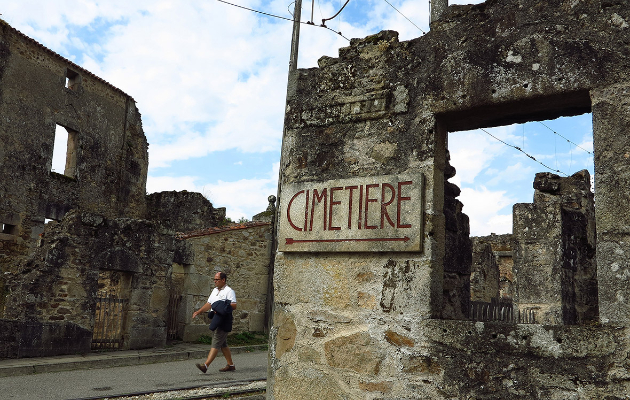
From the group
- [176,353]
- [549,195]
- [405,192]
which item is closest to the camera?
[405,192]

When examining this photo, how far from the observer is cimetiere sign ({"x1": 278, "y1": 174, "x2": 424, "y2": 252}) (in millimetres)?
3455

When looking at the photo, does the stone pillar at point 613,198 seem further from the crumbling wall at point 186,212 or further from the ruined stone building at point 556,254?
the crumbling wall at point 186,212

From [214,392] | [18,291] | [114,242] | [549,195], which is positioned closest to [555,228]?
[549,195]

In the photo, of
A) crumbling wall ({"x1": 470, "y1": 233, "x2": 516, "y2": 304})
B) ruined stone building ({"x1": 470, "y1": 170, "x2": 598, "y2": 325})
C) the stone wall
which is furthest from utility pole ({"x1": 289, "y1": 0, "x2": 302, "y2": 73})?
crumbling wall ({"x1": 470, "y1": 233, "x2": 516, "y2": 304})

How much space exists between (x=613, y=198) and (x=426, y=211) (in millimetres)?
1002

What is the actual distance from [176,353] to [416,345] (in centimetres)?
782

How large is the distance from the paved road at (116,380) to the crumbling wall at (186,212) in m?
9.55

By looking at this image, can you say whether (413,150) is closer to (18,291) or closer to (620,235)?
(620,235)

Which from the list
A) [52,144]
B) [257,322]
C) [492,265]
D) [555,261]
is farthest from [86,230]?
[492,265]

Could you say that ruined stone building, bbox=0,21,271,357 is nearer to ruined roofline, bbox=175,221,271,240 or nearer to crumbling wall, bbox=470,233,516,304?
ruined roofline, bbox=175,221,271,240

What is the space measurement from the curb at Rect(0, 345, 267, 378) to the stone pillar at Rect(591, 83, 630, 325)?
7826mm

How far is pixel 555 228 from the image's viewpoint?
25.5 feet

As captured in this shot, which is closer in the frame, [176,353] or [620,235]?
[620,235]

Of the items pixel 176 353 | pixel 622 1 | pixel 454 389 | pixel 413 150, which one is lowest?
pixel 176 353
